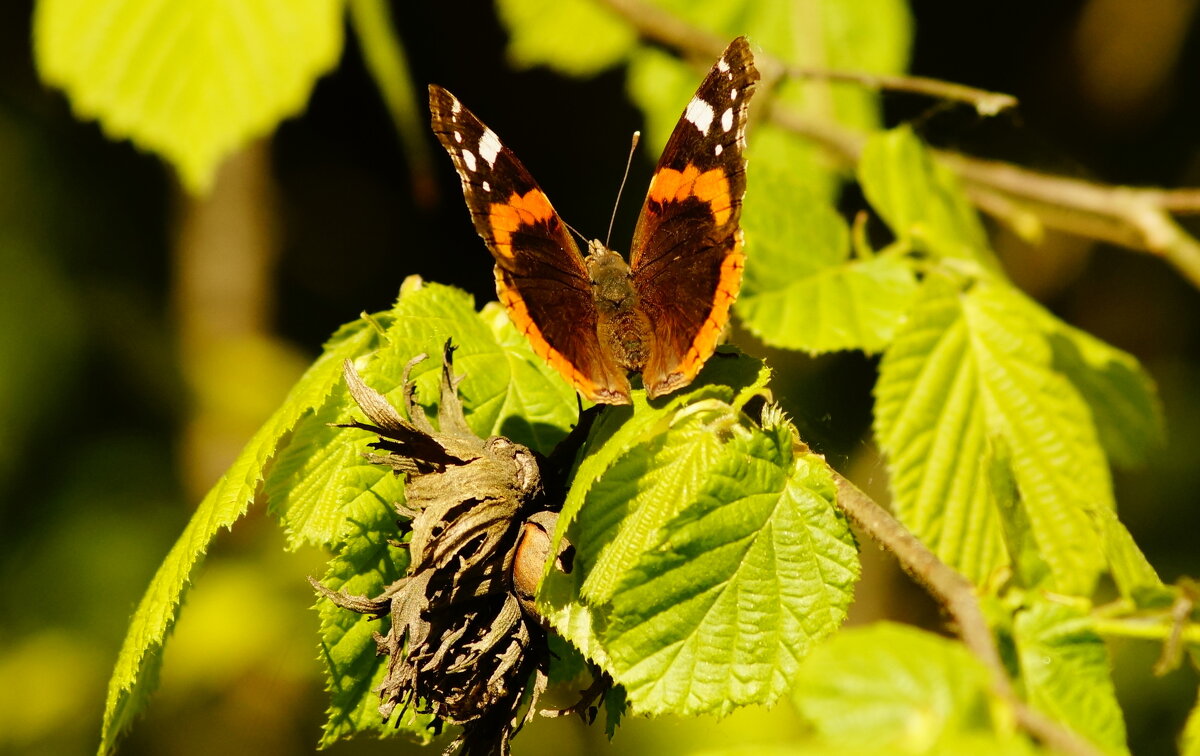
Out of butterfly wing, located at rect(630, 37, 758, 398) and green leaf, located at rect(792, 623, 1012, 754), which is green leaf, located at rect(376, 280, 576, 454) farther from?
green leaf, located at rect(792, 623, 1012, 754)

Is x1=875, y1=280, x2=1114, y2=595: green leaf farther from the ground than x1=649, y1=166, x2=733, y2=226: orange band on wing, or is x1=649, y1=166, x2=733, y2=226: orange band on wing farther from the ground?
x1=649, y1=166, x2=733, y2=226: orange band on wing

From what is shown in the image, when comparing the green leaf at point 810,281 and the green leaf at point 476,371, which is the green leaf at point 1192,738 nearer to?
the green leaf at point 810,281

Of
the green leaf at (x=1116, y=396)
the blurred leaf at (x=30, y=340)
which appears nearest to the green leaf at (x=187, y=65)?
the green leaf at (x=1116, y=396)

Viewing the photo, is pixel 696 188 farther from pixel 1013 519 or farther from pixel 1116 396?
pixel 1116 396

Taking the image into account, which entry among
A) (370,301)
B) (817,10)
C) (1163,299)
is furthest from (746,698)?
(1163,299)

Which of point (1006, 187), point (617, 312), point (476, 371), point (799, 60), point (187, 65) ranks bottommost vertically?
point (476, 371)

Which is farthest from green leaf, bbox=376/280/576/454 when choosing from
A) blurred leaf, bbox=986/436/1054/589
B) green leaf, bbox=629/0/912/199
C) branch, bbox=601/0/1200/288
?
green leaf, bbox=629/0/912/199

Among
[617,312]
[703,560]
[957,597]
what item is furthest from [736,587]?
[617,312]
